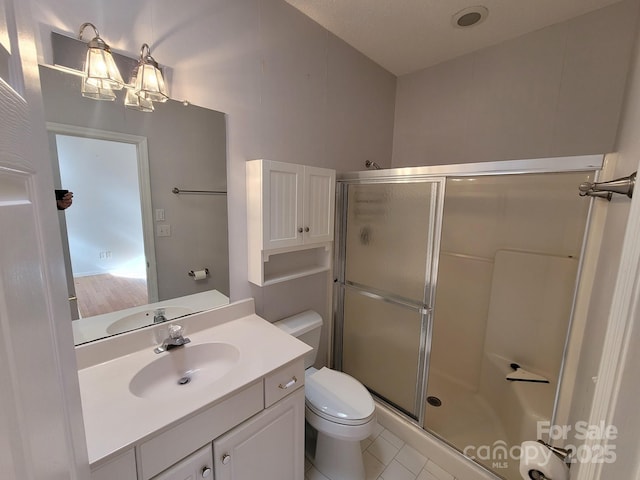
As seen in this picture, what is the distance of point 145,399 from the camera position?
89 centimetres

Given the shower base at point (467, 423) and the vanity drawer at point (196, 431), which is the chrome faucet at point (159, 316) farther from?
the shower base at point (467, 423)

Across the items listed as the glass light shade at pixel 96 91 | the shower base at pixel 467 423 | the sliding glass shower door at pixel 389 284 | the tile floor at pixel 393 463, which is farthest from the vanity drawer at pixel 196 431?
the shower base at pixel 467 423

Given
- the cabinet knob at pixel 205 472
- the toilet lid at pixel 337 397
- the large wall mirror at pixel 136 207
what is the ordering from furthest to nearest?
the toilet lid at pixel 337 397 → the large wall mirror at pixel 136 207 → the cabinet knob at pixel 205 472

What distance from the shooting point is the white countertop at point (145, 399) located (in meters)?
0.76

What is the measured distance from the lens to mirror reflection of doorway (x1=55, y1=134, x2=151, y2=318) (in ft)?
3.33

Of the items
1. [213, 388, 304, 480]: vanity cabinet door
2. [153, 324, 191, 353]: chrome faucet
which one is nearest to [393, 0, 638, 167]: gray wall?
[213, 388, 304, 480]: vanity cabinet door

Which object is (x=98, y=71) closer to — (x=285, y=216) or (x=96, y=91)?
(x=96, y=91)

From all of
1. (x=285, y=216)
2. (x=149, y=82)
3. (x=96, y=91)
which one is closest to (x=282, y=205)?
(x=285, y=216)

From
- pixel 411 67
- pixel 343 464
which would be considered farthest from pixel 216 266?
pixel 411 67

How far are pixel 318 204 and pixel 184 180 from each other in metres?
0.76

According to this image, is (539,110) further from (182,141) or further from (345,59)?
(182,141)

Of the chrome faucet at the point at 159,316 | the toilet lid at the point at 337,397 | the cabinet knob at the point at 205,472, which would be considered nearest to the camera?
the cabinet knob at the point at 205,472

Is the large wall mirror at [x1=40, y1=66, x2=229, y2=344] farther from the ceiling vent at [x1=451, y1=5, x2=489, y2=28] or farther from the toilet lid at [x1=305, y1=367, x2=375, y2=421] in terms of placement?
the ceiling vent at [x1=451, y1=5, x2=489, y2=28]

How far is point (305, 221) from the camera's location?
1.61m
